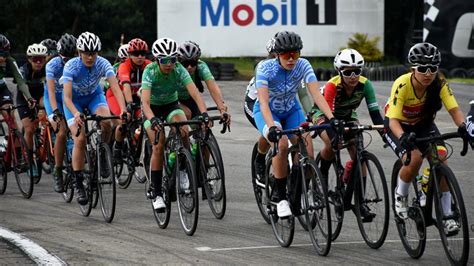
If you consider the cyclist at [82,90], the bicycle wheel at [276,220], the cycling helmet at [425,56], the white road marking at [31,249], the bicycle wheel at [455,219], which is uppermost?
the cycling helmet at [425,56]

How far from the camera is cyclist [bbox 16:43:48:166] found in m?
→ 15.7

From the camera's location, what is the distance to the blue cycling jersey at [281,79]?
423 inches

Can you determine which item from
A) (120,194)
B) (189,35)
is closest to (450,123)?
(120,194)

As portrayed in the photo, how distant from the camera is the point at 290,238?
33.8ft

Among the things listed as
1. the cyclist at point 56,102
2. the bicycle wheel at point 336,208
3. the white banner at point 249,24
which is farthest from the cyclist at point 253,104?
the white banner at point 249,24

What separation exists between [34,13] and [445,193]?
62.4 meters

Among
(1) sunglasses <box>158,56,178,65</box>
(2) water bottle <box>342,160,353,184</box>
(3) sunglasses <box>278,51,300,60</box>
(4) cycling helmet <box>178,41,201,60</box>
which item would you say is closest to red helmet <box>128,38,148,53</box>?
(4) cycling helmet <box>178,41,201,60</box>

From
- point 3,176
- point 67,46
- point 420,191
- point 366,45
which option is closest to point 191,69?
point 67,46

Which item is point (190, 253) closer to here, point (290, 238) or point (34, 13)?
point (290, 238)

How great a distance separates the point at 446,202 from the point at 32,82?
338 inches

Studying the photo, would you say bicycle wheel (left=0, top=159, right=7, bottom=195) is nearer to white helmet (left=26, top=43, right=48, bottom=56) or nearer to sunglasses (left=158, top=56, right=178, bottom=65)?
white helmet (left=26, top=43, right=48, bottom=56)

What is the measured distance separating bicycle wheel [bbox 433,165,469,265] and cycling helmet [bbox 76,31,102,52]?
16.3 feet

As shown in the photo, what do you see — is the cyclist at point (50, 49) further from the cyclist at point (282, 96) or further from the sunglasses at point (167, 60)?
the cyclist at point (282, 96)

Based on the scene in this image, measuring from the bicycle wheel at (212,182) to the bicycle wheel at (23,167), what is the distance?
3034mm
